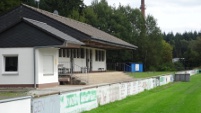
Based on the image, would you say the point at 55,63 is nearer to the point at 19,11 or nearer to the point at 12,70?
the point at 12,70

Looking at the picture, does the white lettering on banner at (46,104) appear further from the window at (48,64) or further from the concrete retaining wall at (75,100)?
the window at (48,64)

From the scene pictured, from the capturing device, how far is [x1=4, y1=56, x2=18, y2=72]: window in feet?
94.7

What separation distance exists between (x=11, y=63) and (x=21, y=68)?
1353mm

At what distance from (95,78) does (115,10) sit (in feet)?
188

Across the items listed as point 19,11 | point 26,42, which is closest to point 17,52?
point 26,42

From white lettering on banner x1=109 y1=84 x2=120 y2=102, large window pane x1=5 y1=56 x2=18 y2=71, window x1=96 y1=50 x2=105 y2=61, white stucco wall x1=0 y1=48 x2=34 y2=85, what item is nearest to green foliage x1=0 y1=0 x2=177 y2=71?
window x1=96 y1=50 x2=105 y2=61

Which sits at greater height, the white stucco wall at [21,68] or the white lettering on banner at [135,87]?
the white stucco wall at [21,68]

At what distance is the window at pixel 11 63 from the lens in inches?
1137

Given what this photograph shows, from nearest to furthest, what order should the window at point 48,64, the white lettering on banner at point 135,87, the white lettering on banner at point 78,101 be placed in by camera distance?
the white lettering on banner at point 78,101 → the white lettering on banner at point 135,87 → the window at point 48,64

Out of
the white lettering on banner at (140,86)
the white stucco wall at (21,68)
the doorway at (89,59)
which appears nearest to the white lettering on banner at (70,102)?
the white stucco wall at (21,68)

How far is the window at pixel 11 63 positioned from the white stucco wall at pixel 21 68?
1.35 ft

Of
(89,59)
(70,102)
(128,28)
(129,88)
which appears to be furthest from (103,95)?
(128,28)

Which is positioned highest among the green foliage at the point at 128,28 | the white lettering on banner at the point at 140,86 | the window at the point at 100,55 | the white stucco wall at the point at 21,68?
the green foliage at the point at 128,28

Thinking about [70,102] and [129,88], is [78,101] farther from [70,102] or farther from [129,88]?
[129,88]
